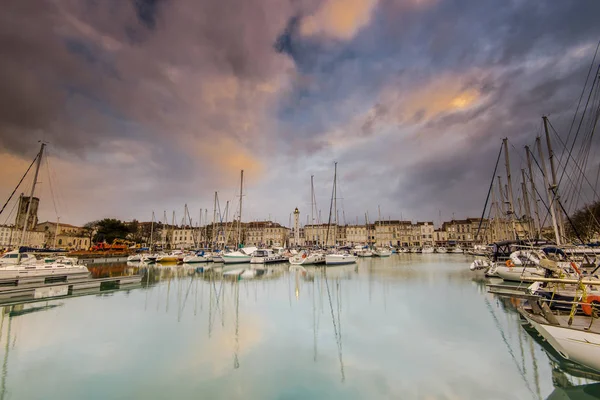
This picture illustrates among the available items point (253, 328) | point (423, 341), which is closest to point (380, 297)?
point (423, 341)

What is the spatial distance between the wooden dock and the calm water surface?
302cm

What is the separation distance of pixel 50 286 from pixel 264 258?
26.3 meters

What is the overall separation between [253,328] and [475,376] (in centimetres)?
786

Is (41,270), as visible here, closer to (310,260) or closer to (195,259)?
(195,259)

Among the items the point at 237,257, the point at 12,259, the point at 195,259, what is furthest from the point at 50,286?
the point at 195,259

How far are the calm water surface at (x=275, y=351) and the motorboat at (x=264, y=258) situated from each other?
26260 millimetres

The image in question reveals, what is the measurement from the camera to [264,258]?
44250 millimetres

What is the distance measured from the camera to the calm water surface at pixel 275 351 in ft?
22.9

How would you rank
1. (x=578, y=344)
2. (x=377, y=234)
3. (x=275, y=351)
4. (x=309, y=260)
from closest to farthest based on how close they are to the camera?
(x=578, y=344) → (x=275, y=351) → (x=309, y=260) → (x=377, y=234)

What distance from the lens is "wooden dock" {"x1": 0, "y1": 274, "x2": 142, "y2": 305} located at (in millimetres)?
17822

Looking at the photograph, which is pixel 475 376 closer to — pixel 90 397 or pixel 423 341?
pixel 423 341

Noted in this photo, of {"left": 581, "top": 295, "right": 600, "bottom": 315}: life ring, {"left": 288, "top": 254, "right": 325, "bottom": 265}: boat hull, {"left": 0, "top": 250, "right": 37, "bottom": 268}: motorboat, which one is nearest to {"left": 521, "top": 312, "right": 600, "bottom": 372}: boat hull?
{"left": 581, "top": 295, "right": 600, "bottom": 315}: life ring

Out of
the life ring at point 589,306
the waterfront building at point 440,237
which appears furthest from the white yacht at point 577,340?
the waterfront building at point 440,237

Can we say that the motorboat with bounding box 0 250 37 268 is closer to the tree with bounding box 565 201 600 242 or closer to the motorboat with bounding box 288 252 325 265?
the motorboat with bounding box 288 252 325 265
